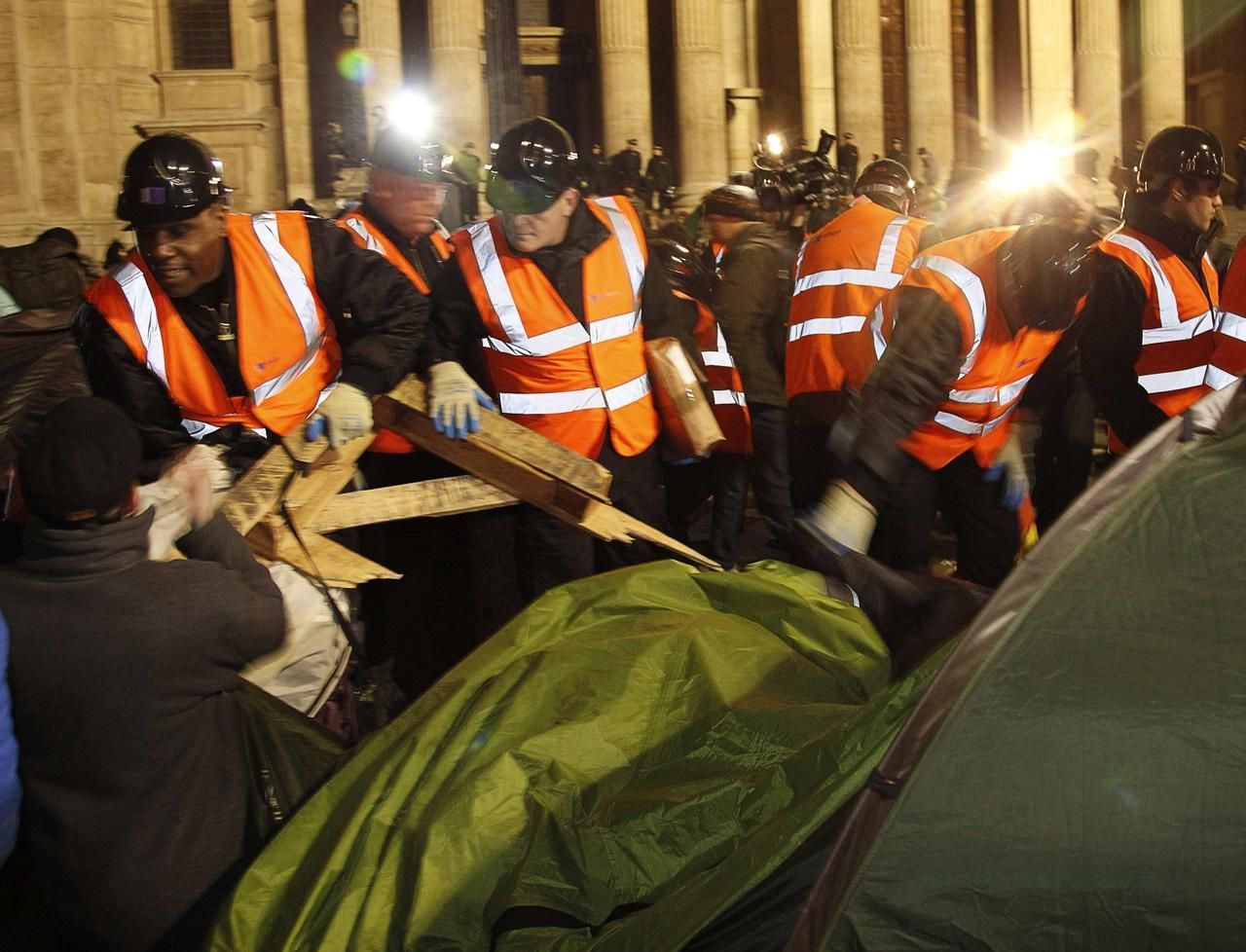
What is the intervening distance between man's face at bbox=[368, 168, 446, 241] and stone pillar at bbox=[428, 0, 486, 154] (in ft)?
63.5

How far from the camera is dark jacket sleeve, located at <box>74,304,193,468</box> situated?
3.96 metres

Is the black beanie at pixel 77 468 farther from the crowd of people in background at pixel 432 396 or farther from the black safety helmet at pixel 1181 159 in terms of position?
the black safety helmet at pixel 1181 159

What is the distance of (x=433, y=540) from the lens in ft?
15.9

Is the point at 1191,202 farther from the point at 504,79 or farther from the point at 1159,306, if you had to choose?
the point at 504,79

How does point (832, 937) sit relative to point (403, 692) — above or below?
above

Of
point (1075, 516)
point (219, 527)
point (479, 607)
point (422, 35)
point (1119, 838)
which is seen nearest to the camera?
point (1119, 838)

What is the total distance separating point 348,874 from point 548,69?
29.1 meters

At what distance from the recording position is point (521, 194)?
170 inches

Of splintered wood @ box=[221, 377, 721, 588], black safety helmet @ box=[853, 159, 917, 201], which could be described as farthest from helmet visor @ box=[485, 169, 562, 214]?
black safety helmet @ box=[853, 159, 917, 201]

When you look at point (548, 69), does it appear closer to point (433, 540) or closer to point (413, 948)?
point (433, 540)

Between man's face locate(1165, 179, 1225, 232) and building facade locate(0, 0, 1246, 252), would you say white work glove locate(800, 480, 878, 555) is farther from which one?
building facade locate(0, 0, 1246, 252)

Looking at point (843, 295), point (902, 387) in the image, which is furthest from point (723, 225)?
point (902, 387)

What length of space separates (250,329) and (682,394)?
1325mm

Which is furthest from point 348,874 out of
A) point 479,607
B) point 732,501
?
point 732,501
